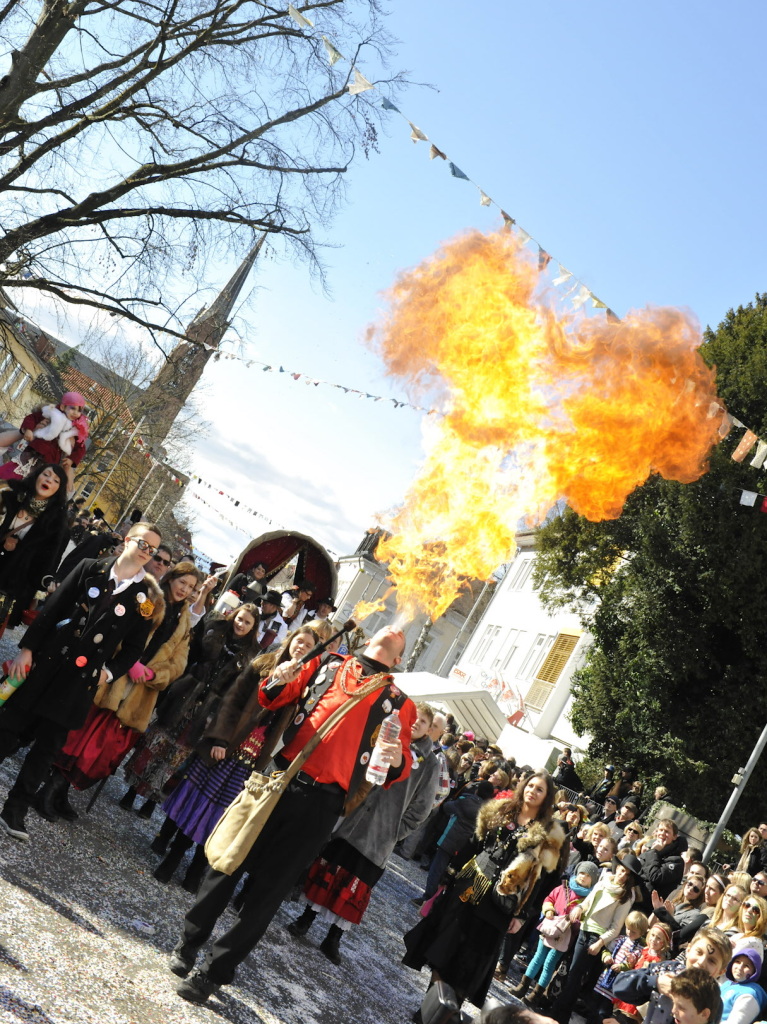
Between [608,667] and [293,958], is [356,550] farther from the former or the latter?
[293,958]

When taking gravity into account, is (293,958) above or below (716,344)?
below

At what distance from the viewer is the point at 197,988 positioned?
4461 millimetres

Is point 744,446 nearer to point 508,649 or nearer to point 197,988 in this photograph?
point 197,988

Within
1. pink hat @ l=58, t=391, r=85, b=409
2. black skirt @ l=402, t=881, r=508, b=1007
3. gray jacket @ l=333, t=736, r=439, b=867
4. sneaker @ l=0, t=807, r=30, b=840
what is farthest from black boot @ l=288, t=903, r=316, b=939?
pink hat @ l=58, t=391, r=85, b=409

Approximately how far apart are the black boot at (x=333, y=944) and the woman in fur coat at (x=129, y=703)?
6.51 ft

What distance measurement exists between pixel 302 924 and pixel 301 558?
6846 millimetres

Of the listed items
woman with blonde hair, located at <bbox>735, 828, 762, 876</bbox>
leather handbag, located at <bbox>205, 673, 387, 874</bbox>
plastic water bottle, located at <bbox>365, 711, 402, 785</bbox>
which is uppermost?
woman with blonde hair, located at <bbox>735, 828, 762, 876</bbox>

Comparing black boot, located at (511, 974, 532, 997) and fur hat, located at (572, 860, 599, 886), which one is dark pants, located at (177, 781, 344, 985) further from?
fur hat, located at (572, 860, 599, 886)

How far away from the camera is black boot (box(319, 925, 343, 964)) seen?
645 cm

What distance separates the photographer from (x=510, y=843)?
627cm

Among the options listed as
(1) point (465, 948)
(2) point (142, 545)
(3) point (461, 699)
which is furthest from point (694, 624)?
(2) point (142, 545)

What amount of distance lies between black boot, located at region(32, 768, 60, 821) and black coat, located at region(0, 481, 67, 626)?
1.64 metres

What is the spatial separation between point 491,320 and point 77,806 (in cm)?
854

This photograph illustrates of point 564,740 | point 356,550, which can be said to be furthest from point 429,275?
point 356,550
